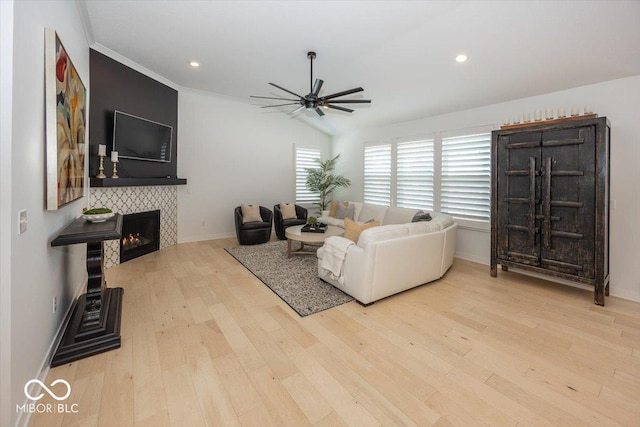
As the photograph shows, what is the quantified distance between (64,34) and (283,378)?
3.59 m

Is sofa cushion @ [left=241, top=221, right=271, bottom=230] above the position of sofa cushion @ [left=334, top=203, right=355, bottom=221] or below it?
below

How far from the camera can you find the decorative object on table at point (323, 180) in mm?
7289

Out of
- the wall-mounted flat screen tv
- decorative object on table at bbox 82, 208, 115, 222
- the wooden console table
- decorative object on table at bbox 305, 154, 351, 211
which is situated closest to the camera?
the wooden console table

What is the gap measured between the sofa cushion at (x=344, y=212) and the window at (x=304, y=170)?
51.1 inches

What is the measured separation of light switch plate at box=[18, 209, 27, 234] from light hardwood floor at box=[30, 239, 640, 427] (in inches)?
43.0

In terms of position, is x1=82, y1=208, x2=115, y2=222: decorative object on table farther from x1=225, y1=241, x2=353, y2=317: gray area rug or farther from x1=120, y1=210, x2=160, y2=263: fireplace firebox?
x1=120, y1=210, x2=160, y2=263: fireplace firebox

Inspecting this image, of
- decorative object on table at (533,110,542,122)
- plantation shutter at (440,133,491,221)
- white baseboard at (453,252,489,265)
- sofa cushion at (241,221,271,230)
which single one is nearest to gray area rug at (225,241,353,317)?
sofa cushion at (241,221,271,230)

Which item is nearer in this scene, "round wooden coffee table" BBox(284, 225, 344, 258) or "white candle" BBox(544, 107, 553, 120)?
"white candle" BBox(544, 107, 553, 120)

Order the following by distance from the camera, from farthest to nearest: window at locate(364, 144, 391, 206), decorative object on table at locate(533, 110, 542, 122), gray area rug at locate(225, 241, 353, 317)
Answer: window at locate(364, 144, 391, 206), decorative object on table at locate(533, 110, 542, 122), gray area rug at locate(225, 241, 353, 317)

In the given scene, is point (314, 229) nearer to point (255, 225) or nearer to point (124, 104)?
point (255, 225)

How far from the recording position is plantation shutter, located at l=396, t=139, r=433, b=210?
539 centimetres

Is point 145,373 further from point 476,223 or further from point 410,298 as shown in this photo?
point 476,223

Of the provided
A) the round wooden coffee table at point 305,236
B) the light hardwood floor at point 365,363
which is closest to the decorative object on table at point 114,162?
the light hardwood floor at point 365,363

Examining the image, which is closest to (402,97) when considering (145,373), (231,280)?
(231,280)
